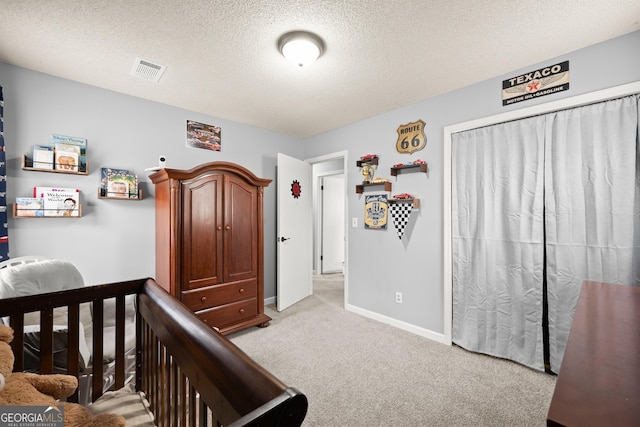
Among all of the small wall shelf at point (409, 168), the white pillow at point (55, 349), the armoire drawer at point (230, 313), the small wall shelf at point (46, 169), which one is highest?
the small wall shelf at point (409, 168)

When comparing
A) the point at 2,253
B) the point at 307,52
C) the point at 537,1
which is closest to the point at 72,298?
the point at 2,253

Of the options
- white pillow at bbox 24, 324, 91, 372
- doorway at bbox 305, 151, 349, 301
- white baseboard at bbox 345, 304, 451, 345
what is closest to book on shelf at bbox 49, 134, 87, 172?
white pillow at bbox 24, 324, 91, 372

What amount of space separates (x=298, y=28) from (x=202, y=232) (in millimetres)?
Result: 1850

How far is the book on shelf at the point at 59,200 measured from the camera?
217 centimetres

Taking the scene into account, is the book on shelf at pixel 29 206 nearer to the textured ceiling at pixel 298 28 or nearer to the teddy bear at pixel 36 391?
the textured ceiling at pixel 298 28

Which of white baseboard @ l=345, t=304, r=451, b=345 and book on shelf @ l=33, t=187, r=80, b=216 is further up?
book on shelf @ l=33, t=187, r=80, b=216

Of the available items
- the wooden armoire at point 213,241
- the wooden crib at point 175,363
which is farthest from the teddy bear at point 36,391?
the wooden armoire at point 213,241

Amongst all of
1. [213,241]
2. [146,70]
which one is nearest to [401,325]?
[213,241]

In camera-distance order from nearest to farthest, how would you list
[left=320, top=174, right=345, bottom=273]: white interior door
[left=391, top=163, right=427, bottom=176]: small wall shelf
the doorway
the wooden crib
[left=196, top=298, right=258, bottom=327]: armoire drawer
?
the wooden crib
[left=196, top=298, right=258, bottom=327]: armoire drawer
[left=391, top=163, right=427, bottom=176]: small wall shelf
the doorway
[left=320, top=174, right=345, bottom=273]: white interior door

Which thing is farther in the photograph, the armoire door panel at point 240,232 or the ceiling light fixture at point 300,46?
the armoire door panel at point 240,232

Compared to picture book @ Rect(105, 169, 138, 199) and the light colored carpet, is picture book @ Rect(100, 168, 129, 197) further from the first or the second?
the light colored carpet

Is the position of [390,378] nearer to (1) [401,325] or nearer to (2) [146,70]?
(1) [401,325]

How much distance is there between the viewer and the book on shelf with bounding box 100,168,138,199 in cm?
248

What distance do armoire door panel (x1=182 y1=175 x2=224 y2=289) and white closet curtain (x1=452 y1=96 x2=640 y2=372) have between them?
2.24m
